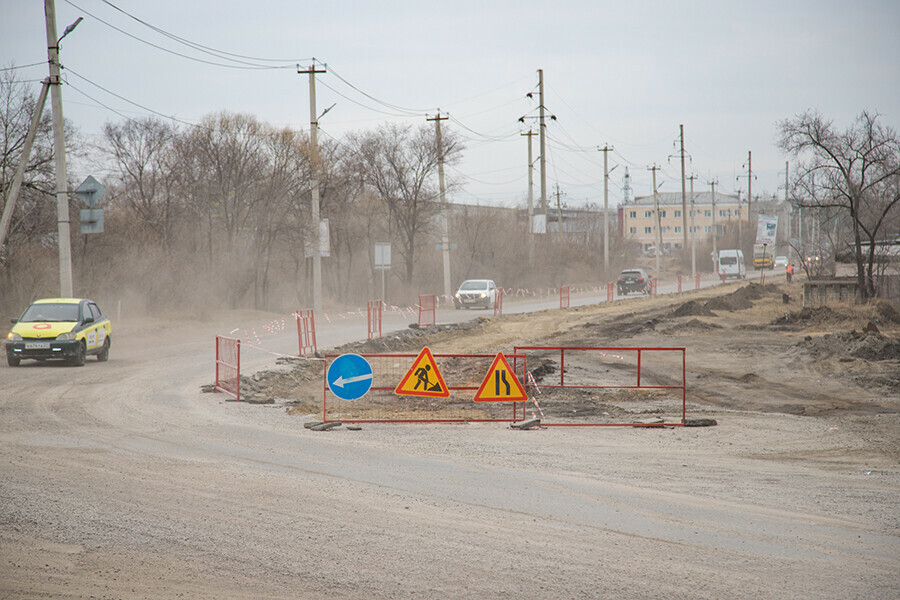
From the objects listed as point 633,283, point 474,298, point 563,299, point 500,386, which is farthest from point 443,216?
point 500,386

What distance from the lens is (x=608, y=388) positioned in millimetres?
16562

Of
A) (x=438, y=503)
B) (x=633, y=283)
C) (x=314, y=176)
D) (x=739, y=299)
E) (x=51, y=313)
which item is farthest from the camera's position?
→ (x=633, y=283)

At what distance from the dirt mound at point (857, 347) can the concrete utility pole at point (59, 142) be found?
21.4 m

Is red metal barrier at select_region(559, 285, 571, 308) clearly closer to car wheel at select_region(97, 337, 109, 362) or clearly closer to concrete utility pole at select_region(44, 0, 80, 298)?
car wheel at select_region(97, 337, 109, 362)

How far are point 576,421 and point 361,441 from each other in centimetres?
408

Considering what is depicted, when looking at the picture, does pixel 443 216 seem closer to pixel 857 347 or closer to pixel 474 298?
pixel 474 298

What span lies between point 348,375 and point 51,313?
12.0 metres

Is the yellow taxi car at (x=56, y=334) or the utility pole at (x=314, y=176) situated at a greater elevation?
the utility pole at (x=314, y=176)

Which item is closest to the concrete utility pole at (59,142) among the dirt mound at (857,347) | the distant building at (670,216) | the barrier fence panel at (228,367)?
the barrier fence panel at (228,367)

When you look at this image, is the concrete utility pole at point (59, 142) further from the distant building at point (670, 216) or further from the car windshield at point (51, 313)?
the distant building at point (670, 216)

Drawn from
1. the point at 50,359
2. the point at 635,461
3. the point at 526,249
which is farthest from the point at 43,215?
the point at 526,249

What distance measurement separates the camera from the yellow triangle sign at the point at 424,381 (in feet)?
43.2

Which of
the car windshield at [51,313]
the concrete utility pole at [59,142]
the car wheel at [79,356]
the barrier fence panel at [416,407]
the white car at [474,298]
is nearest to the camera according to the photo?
the barrier fence panel at [416,407]

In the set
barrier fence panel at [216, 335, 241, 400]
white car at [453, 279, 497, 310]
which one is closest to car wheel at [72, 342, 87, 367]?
barrier fence panel at [216, 335, 241, 400]
